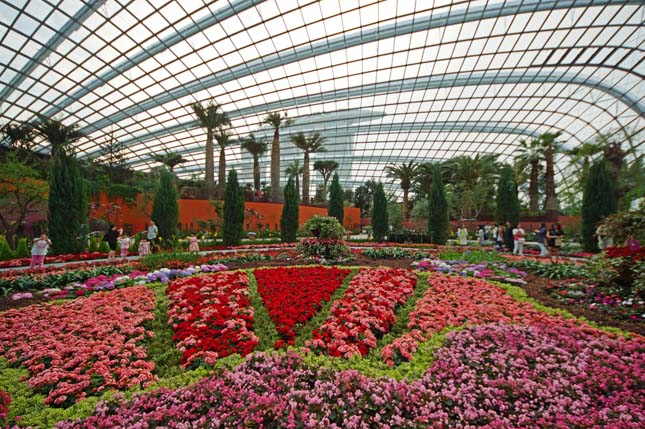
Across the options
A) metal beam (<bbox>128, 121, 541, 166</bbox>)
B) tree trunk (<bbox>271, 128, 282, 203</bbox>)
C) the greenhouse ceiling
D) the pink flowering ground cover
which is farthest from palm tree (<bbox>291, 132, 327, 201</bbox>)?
the pink flowering ground cover

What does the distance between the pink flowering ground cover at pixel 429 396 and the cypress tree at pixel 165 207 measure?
15.8 m

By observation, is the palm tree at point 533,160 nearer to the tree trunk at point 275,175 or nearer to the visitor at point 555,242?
the visitor at point 555,242

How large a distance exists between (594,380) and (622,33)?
95.3 feet

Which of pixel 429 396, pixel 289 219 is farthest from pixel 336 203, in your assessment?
pixel 429 396

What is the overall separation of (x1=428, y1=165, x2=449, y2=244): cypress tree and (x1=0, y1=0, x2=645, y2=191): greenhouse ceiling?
34.8 feet

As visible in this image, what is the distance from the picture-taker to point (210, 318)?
170 inches

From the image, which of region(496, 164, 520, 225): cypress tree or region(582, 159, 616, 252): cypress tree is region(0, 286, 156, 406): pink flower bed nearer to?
region(582, 159, 616, 252): cypress tree

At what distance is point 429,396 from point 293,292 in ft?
11.4

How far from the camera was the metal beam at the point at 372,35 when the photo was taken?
17500 millimetres

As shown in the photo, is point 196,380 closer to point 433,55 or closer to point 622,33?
point 433,55

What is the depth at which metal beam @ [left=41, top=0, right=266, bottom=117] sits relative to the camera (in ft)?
57.2

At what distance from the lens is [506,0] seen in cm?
1769

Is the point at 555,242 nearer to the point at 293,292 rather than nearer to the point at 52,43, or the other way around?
the point at 293,292

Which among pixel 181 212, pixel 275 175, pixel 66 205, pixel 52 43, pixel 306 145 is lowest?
pixel 66 205
